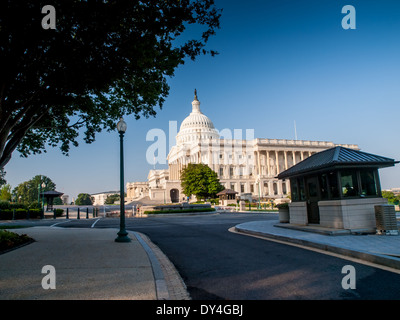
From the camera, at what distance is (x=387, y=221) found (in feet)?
35.0

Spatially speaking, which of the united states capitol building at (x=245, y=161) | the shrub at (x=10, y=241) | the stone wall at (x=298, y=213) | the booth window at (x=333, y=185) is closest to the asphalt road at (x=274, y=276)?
the booth window at (x=333, y=185)

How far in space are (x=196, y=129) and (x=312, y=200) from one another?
11899 cm

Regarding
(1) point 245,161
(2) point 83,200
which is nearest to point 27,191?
(2) point 83,200

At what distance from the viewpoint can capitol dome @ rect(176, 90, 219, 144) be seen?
129250mm

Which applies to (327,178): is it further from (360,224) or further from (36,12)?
(36,12)

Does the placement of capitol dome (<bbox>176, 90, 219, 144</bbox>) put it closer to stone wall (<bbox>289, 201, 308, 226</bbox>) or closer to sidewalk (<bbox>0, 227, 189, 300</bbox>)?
stone wall (<bbox>289, 201, 308, 226</bbox>)

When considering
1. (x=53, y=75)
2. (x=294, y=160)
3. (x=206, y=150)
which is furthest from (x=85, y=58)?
(x=294, y=160)

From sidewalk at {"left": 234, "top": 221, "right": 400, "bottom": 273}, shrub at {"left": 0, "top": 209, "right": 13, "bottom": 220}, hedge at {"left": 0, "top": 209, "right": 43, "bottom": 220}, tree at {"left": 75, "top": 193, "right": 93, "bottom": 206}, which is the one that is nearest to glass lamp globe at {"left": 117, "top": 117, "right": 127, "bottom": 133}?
sidewalk at {"left": 234, "top": 221, "right": 400, "bottom": 273}

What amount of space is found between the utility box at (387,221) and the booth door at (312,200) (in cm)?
274

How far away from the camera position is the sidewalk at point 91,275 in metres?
4.69

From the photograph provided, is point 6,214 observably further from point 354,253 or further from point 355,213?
point 354,253

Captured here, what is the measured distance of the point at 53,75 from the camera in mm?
9023

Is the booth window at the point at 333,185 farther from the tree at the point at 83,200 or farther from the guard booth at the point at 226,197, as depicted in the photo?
the tree at the point at 83,200
